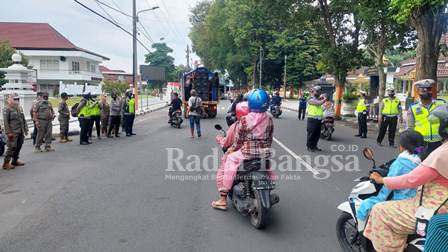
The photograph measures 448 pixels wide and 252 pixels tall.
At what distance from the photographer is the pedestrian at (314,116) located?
11.2m

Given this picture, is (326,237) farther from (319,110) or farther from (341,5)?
(341,5)

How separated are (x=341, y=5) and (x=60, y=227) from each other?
66.5ft

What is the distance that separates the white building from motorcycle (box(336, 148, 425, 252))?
181 feet

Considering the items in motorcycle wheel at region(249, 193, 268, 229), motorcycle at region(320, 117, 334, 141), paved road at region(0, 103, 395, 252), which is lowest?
paved road at region(0, 103, 395, 252)

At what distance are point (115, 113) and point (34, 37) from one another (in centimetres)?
4944

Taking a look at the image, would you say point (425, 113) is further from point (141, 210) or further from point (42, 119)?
point (42, 119)

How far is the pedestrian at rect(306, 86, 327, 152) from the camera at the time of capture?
11188 millimetres

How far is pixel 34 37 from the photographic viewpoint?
186ft

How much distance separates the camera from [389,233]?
363 cm

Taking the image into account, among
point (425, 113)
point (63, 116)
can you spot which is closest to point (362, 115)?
point (425, 113)

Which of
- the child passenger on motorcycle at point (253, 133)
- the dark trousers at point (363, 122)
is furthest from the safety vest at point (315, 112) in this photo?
the child passenger on motorcycle at point (253, 133)

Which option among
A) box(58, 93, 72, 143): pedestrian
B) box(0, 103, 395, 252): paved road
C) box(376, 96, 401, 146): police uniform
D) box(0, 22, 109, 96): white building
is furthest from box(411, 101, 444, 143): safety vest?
box(0, 22, 109, 96): white building

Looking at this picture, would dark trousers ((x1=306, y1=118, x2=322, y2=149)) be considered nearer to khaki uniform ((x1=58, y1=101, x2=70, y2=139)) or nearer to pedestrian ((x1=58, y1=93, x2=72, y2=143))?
pedestrian ((x1=58, y1=93, x2=72, y2=143))

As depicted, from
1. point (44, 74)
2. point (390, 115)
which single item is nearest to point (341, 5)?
point (390, 115)
